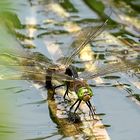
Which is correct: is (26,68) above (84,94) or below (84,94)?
above

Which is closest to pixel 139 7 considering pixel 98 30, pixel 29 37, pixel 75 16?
pixel 75 16

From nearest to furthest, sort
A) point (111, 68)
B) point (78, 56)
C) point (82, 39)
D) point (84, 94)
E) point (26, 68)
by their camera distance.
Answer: point (84, 94) → point (26, 68) → point (111, 68) → point (78, 56) → point (82, 39)

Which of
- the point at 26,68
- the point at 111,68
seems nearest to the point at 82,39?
the point at 111,68

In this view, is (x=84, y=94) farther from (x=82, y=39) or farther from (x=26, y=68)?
(x=82, y=39)

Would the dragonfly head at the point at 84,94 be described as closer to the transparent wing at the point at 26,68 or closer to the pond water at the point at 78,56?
the pond water at the point at 78,56

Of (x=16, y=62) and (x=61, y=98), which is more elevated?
(x=16, y=62)

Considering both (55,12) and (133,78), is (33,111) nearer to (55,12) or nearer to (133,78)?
(133,78)
